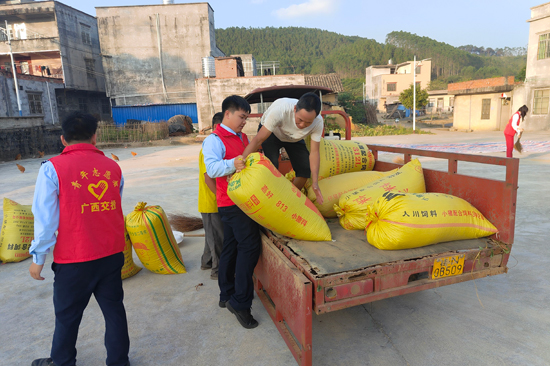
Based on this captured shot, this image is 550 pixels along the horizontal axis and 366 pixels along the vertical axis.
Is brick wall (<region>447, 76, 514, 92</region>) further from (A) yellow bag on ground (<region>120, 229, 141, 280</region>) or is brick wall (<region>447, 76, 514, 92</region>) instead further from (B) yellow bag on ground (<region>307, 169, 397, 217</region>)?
(A) yellow bag on ground (<region>120, 229, 141, 280</region>)

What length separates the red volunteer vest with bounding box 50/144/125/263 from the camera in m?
1.74

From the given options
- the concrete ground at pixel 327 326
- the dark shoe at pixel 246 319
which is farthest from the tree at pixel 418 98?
the dark shoe at pixel 246 319

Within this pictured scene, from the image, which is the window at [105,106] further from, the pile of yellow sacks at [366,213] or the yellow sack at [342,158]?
the pile of yellow sacks at [366,213]

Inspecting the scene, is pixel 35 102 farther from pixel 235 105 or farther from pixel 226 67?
pixel 235 105

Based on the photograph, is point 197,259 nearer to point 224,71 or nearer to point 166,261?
point 166,261

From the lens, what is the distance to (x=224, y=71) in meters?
22.0

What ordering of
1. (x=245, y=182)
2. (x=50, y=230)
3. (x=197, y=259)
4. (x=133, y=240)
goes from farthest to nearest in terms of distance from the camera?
1. (x=197, y=259)
2. (x=133, y=240)
3. (x=245, y=182)
4. (x=50, y=230)

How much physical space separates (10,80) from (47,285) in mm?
22653

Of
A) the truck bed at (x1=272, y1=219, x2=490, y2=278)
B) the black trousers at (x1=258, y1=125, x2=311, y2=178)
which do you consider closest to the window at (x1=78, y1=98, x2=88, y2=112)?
the black trousers at (x1=258, y1=125, x2=311, y2=178)

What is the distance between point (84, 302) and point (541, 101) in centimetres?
2494

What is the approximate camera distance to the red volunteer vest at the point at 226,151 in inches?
94.6

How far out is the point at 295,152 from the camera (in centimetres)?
301

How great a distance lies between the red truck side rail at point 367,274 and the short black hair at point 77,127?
129 centimetres

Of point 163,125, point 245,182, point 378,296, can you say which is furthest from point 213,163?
point 163,125
